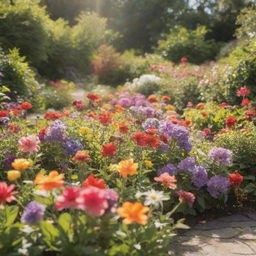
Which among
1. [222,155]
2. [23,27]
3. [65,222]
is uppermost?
[23,27]

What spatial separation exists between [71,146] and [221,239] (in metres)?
1.63

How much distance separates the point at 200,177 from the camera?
3582mm

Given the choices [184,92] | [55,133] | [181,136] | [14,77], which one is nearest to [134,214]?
[55,133]

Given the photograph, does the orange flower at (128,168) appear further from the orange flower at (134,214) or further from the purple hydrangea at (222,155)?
the purple hydrangea at (222,155)

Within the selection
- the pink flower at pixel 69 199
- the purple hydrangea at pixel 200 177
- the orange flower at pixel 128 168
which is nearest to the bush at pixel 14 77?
the purple hydrangea at pixel 200 177

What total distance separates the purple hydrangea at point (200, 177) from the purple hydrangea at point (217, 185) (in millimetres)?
55

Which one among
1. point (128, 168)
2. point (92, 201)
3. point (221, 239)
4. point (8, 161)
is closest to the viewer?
point (92, 201)

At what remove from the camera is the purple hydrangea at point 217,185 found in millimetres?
3537

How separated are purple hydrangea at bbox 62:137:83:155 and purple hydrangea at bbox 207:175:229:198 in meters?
1.30

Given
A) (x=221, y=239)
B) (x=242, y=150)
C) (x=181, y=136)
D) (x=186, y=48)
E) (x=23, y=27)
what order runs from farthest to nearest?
(x=186, y=48) → (x=23, y=27) → (x=242, y=150) → (x=181, y=136) → (x=221, y=239)

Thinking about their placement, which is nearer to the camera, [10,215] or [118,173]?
[10,215]

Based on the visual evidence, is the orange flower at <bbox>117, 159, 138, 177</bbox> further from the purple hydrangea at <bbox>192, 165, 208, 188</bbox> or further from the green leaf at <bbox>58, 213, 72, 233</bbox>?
the purple hydrangea at <bbox>192, 165, 208, 188</bbox>

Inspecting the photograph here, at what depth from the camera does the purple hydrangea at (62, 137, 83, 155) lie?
12.0ft

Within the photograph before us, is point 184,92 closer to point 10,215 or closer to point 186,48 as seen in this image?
point 10,215
